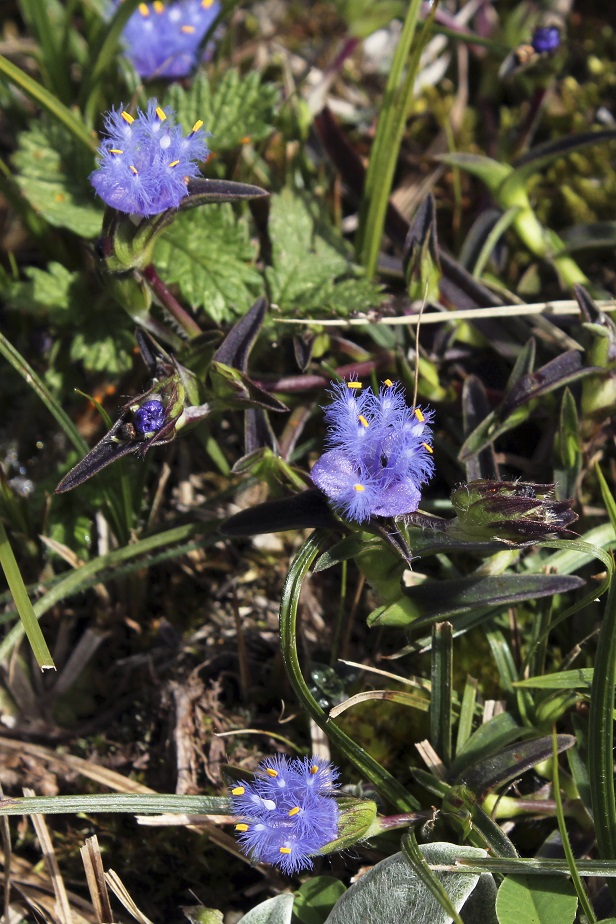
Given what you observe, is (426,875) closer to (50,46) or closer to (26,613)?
(26,613)

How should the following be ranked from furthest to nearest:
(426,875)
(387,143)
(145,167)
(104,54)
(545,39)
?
1. (545,39)
2. (104,54)
3. (387,143)
4. (145,167)
5. (426,875)

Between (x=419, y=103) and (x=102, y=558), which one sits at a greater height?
Result: (x=419, y=103)

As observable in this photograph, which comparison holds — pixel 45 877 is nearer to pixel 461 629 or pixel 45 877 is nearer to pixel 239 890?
pixel 239 890

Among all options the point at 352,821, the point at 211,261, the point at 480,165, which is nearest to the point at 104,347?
the point at 211,261

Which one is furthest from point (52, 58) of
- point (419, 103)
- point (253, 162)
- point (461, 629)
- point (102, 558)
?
point (461, 629)

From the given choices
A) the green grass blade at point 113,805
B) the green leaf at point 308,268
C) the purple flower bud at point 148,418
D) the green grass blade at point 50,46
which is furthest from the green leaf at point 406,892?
the green grass blade at point 50,46
